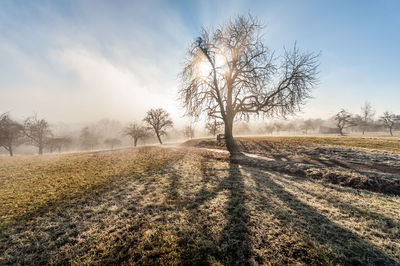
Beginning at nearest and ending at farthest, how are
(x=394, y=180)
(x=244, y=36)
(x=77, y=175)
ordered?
(x=394, y=180) < (x=77, y=175) < (x=244, y=36)

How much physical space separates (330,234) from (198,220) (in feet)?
9.82

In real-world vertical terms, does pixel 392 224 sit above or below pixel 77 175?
below

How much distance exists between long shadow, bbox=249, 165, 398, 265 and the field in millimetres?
19

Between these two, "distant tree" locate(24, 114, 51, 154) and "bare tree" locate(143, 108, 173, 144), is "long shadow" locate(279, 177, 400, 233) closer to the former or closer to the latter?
"bare tree" locate(143, 108, 173, 144)

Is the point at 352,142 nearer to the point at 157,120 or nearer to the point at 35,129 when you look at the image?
the point at 157,120

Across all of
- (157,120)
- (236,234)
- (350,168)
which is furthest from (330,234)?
(157,120)

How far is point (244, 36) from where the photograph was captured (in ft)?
45.4

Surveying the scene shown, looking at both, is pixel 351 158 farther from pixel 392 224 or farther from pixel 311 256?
pixel 311 256

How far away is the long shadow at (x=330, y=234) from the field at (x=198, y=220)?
0.06 feet

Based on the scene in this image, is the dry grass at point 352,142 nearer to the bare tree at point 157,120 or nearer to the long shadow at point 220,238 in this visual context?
the long shadow at point 220,238

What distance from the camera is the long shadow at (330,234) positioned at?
2451mm

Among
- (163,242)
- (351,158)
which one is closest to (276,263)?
(163,242)

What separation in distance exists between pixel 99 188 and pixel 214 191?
4.46m

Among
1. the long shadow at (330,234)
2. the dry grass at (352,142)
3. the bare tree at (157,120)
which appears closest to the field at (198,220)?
the long shadow at (330,234)
